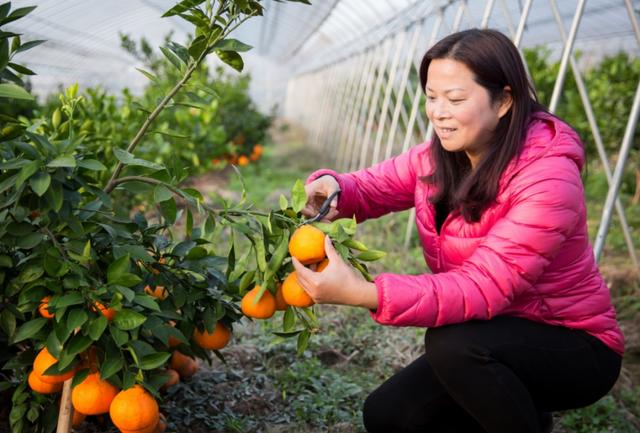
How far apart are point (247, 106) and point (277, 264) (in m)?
7.98

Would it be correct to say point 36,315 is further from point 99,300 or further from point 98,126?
point 98,126

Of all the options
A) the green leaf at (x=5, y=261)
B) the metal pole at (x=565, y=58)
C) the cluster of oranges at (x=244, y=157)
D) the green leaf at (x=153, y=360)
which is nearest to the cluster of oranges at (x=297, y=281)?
the green leaf at (x=153, y=360)

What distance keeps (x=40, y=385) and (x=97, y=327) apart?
A: 290mm

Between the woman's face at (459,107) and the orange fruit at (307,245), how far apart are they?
459 millimetres

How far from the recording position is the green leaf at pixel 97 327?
1427 millimetres

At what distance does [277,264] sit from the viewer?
1565 millimetres

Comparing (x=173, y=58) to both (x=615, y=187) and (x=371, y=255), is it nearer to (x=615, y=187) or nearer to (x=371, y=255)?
(x=371, y=255)

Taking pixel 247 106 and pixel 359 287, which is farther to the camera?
pixel 247 106

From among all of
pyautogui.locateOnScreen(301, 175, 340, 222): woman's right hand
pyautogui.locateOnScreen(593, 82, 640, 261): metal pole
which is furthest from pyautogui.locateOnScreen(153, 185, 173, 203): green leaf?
pyautogui.locateOnScreen(593, 82, 640, 261): metal pole

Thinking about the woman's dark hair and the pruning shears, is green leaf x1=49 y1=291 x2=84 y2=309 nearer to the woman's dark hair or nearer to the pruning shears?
the pruning shears

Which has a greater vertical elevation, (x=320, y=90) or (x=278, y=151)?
(x=320, y=90)

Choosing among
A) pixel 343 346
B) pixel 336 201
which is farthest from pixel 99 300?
pixel 343 346

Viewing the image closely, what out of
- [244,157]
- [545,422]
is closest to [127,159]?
[545,422]

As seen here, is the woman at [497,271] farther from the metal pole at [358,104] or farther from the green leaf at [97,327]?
the metal pole at [358,104]
